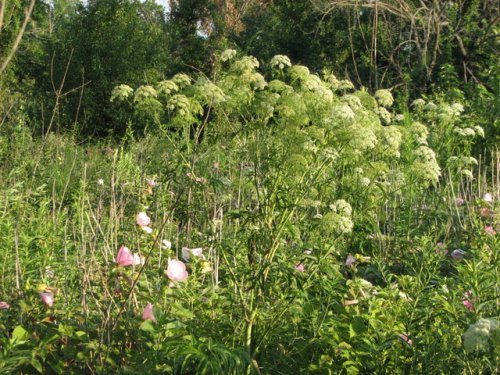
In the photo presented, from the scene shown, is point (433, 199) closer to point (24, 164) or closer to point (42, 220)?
point (42, 220)

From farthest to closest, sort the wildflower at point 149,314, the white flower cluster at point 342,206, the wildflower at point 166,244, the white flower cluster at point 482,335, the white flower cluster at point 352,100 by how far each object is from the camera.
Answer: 1. the wildflower at point 166,244
2. the white flower cluster at point 352,100
3. the white flower cluster at point 342,206
4. the wildflower at point 149,314
5. the white flower cluster at point 482,335

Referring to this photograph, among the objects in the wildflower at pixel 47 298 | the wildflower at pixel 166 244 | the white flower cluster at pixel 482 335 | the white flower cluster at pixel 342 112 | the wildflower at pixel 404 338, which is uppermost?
the white flower cluster at pixel 342 112

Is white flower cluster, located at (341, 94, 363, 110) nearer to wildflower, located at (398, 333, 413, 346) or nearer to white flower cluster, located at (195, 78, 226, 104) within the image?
white flower cluster, located at (195, 78, 226, 104)

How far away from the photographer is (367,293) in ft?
10.00

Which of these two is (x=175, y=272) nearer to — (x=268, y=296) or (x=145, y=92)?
(x=268, y=296)

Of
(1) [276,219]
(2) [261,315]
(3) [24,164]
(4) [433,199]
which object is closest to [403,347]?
(2) [261,315]

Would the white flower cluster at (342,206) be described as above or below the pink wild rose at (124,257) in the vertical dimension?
above

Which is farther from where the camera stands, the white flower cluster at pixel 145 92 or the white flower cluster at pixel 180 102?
the white flower cluster at pixel 145 92

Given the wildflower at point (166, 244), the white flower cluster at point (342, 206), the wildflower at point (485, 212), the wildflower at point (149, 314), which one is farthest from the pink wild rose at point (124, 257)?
the wildflower at point (485, 212)

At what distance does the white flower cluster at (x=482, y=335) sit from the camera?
2051 mm

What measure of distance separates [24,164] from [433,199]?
11.3ft

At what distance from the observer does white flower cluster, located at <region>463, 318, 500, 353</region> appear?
80.7 inches

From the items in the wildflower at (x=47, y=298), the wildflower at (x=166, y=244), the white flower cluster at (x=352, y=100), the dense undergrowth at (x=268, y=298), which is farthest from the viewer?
the wildflower at (x=166, y=244)

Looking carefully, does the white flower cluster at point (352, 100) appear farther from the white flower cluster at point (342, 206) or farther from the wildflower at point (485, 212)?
the wildflower at point (485, 212)
